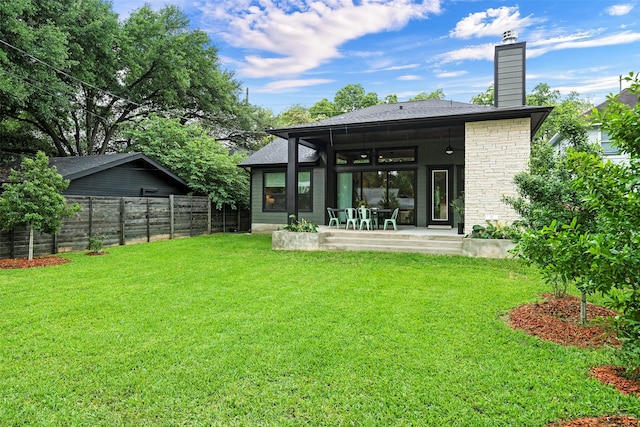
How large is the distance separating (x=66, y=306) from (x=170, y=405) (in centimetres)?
303

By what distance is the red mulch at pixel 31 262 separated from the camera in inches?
274

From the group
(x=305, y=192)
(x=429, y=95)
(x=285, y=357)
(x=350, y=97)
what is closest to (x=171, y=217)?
(x=305, y=192)

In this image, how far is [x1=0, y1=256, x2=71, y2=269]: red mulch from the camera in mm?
6963

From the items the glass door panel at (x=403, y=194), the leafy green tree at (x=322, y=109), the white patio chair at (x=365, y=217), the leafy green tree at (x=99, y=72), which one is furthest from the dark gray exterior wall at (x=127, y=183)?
the leafy green tree at (x=322, y=109)

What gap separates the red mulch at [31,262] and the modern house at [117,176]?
2804 mm

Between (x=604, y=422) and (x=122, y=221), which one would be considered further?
(x=122, y=221)

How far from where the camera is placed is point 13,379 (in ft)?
8.43

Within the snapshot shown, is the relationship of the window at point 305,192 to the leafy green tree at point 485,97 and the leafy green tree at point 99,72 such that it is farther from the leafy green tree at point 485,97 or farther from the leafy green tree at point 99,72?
the leafy green tree at point 485,97

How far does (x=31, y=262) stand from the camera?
724 cm

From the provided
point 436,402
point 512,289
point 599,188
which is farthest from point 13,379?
point 512,289

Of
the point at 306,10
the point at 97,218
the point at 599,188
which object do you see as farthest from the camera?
the point at 306,10

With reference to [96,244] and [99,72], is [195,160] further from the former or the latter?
[99,72]

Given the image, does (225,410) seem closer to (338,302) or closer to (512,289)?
(338,302)

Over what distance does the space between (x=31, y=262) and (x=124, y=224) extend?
121 inches
